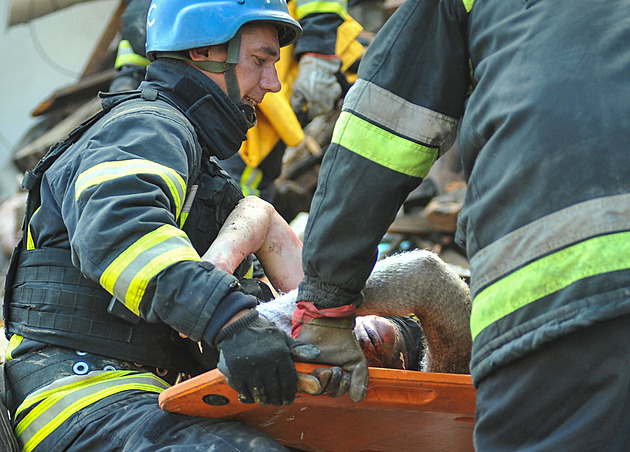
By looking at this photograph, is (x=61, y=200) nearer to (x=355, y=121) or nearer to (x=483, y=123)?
(x=355, y=121)

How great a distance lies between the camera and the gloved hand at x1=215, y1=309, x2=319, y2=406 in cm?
200

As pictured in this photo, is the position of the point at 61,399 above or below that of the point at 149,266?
below

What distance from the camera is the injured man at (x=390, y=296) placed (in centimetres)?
243

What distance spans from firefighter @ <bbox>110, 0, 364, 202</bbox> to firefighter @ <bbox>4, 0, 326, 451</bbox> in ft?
6.97

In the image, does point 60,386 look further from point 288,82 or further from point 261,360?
point 288,82

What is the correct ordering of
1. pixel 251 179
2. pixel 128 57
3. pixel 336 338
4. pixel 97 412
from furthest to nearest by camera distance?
pixel 128 57
pixel 251 179
pixel 97 412
pixel 336 338

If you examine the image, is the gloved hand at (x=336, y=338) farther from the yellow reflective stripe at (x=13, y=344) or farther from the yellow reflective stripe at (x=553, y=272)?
the yellow reflective stripe at (x=13, y=344)

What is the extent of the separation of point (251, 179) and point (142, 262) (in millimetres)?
3293

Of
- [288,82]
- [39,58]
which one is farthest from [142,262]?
[39,58]

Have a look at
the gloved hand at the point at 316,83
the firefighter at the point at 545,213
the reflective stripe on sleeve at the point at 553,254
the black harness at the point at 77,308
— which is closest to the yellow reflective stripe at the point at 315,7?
the gloved hand at the point at 316,83

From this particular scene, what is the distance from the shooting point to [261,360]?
6.56 feet

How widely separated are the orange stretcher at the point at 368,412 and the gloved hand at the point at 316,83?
3.43 metres

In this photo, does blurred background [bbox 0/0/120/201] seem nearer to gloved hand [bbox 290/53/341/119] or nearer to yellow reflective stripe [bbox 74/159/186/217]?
gloved hand [bbox 290/53/341/119]

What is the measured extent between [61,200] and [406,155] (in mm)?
1144
